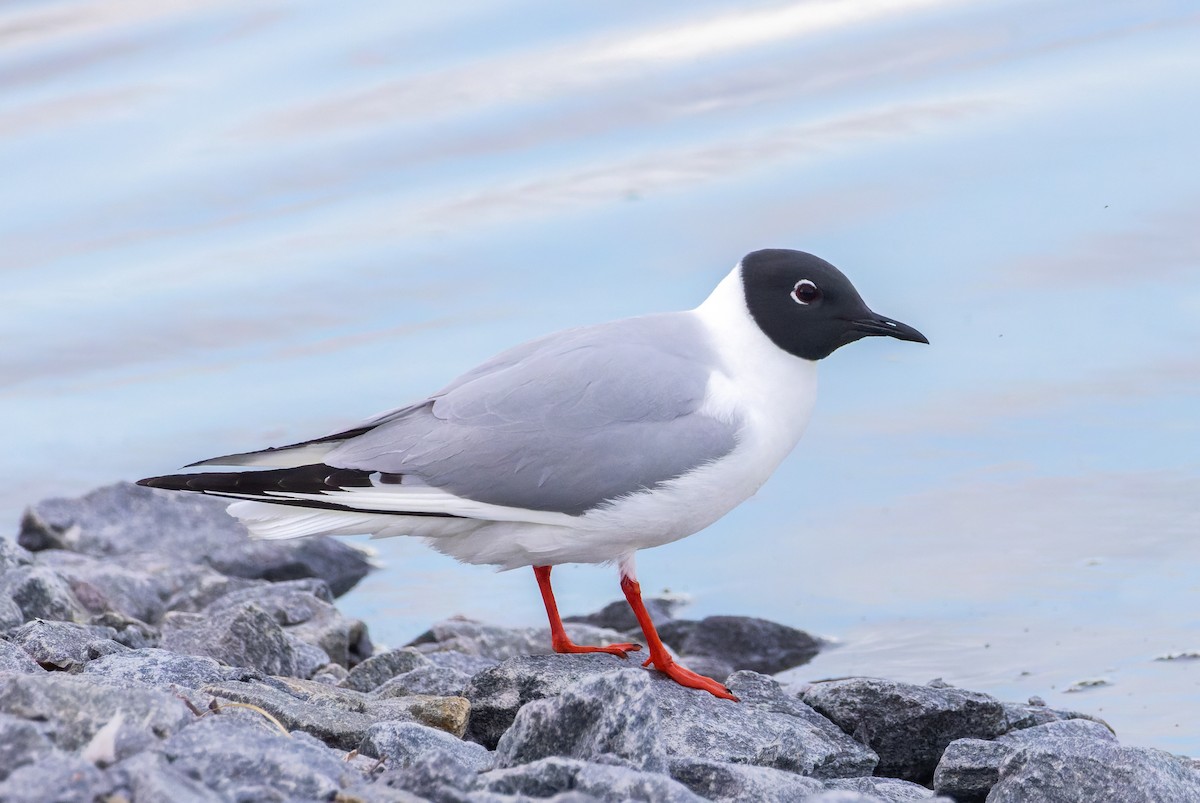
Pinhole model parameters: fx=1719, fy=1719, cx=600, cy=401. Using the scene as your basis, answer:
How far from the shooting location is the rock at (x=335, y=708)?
477 cm

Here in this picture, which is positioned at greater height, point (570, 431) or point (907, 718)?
point (570, 431)

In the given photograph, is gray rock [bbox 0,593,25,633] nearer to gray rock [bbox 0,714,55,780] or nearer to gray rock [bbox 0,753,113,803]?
gray rock [bbox 0,714,55,780]

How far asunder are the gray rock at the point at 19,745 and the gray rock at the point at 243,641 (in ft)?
8.64

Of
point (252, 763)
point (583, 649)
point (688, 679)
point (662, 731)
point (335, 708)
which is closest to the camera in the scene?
point (252, 763)

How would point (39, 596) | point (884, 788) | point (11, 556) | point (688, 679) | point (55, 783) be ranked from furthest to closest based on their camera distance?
point (11, 556) < point (39, 596) < point (688, 679) < point (884, 788) < point (55, 783)

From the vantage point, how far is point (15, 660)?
16.6 ft

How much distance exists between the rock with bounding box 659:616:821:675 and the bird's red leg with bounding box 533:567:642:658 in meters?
1.80

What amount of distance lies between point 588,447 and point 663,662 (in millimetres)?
820

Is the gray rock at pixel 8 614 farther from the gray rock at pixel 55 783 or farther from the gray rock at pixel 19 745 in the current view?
the gray rock at pixel 55 783

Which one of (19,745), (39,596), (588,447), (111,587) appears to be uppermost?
(588,447)

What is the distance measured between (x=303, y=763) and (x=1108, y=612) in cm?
514

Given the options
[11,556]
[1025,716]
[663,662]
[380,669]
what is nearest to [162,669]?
[380,669]

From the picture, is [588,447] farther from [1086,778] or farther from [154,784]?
[154,784]

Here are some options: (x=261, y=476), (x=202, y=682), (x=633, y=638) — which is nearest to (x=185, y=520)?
(x=633, y=638)
